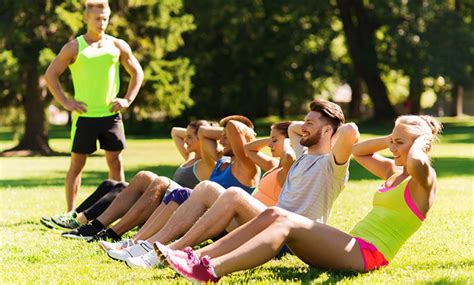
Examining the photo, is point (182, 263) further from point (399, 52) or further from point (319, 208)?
point (399, 52)

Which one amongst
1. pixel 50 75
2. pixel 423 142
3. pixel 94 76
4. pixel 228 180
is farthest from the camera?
pixel 50 75

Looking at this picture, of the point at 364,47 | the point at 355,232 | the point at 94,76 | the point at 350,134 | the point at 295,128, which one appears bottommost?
the point at 364,47

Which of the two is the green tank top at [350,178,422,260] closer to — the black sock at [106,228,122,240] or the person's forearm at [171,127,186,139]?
the black sock at [106,228,122,240]

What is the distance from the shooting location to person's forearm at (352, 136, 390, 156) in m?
6.37

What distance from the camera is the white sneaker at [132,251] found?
21.2 feet

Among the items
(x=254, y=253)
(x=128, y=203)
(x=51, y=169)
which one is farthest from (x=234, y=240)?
(x=51, y=169)

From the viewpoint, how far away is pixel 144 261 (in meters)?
6.27

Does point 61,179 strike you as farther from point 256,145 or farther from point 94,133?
point 256,145

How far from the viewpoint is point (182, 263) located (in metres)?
5.23

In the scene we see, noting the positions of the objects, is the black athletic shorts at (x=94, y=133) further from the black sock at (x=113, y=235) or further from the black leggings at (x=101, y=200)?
the black sock at (x=113, y=235)

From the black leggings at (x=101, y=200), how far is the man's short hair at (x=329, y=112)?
2.94 meters

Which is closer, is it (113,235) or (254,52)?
(113,235)

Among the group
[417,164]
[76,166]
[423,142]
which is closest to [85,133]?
[76,166]

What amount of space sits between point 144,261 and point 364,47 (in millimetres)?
33776
